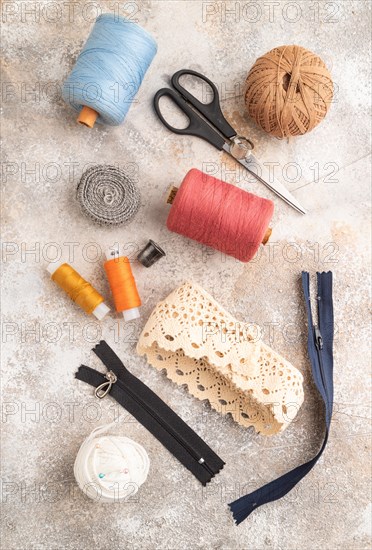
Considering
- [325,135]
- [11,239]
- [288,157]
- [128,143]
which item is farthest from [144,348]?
[325,135]

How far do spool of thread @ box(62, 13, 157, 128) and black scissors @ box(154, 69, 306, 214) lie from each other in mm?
190

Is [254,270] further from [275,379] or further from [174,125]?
[174,125]

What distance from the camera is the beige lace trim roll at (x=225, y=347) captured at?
2.11 meters

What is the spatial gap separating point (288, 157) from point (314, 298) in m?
0.54

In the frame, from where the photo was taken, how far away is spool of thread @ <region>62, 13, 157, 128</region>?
79.7 inches

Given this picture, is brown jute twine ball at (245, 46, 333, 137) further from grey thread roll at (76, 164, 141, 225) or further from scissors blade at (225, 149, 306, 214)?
grey thread roll at (76, 164, 141, 225)

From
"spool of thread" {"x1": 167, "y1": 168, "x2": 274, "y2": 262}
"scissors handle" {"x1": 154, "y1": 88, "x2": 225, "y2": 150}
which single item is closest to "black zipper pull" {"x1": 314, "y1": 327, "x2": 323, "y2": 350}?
"spool of thread" {"x1": 167, "y1": 168, "x2": 274, "y2": 262}

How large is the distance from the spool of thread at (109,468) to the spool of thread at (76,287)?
18.2 inches

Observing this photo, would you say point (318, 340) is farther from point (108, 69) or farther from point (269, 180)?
point (108, 69)

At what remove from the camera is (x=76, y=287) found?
2.11 m

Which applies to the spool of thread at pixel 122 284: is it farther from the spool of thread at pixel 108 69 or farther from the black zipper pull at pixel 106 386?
the spool of thread at pixel 108 69

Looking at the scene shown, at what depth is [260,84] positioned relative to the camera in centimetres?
208

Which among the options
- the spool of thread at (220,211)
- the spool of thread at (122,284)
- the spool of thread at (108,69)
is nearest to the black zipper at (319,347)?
the spool of thread at (220,211)

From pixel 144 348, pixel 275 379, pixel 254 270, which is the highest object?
pixel 254 270
